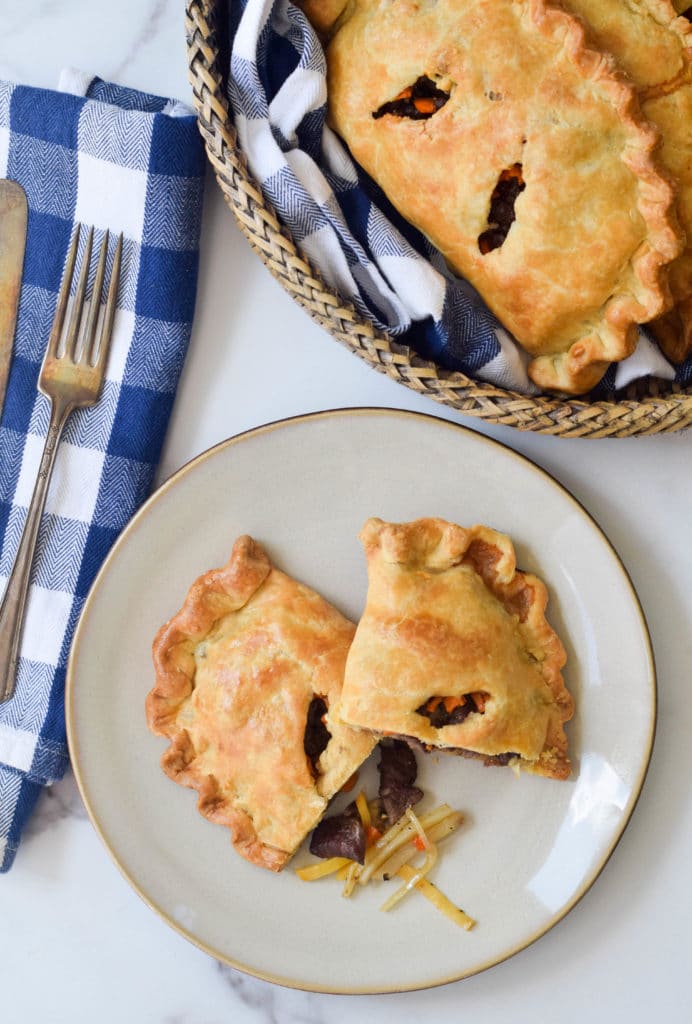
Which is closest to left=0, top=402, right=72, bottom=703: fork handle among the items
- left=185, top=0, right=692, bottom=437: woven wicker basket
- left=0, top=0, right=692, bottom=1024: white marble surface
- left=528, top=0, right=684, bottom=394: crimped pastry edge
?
left=0, top=0, right=692, bottom=1024: white marble surface

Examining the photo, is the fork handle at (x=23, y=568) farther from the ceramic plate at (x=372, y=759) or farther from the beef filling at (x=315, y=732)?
the beef filling at (x=315, y=732)

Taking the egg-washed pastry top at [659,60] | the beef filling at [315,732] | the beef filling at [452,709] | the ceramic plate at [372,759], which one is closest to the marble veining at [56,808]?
the ceramic plate at [372,759]

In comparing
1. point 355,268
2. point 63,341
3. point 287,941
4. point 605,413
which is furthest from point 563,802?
point 63,341

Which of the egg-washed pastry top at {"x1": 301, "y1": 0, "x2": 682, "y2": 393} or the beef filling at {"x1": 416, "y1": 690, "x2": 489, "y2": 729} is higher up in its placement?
the egg-washed pastry top at {"x1": 301, "y1": 0, "x2": 682, "y2": 393}

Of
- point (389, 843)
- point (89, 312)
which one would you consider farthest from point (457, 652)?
point (89, 312)

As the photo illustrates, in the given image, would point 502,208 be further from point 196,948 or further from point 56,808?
point 196,948

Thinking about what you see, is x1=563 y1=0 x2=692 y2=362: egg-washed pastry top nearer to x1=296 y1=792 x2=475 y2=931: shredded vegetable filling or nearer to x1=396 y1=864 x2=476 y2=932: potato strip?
x1=296 y1=792 x2=475 y2=931: shredded vegetable filling
